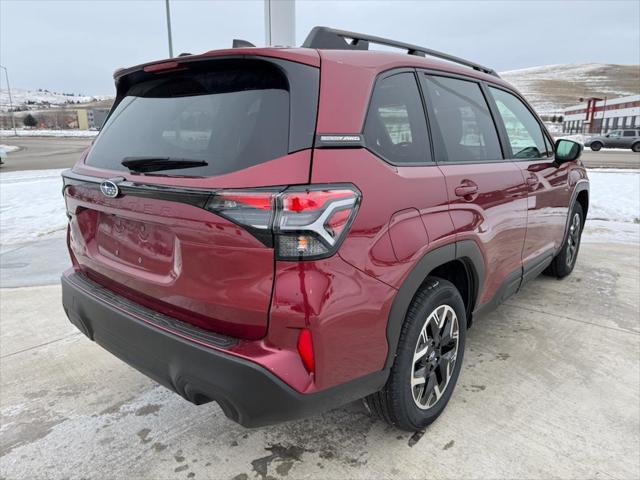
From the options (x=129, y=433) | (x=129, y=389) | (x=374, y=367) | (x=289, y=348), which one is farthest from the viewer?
(x=129, y=389)

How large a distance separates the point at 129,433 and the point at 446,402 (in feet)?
5.31

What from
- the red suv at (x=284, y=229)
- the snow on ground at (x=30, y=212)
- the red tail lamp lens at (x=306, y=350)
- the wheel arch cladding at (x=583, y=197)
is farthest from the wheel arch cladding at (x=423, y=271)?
the snow on ground at (x=30, y=212)

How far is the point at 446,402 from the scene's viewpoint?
2512 millimetres

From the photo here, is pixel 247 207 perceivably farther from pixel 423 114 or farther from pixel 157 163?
pixel 423 114

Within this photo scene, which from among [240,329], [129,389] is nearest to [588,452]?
[240,329]

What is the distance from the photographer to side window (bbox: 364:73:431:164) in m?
1.98

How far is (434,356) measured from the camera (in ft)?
7.79

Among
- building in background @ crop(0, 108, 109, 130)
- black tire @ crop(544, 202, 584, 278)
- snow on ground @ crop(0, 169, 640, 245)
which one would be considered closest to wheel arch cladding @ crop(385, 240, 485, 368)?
black tire @ crop(544, 202, 584, 278)

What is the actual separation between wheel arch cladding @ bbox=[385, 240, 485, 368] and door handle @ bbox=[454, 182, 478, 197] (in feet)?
0.78

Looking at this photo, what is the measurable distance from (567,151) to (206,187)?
10.5 feet

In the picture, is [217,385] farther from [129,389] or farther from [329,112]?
[129,389]

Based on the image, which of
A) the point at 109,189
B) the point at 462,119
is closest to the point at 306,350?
the point at 109,189

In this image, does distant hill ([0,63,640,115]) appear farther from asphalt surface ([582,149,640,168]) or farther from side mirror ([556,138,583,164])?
side mirror ([556,138,583,164])

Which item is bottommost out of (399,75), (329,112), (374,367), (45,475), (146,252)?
(45,475)
